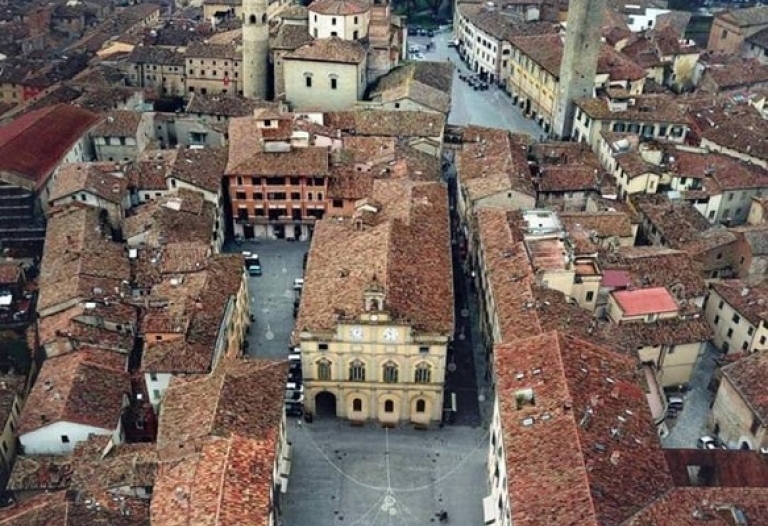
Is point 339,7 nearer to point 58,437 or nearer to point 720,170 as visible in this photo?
point 720,170

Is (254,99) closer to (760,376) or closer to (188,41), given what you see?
(188,41)

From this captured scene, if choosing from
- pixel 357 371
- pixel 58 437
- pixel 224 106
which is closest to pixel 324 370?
pixel 357 371

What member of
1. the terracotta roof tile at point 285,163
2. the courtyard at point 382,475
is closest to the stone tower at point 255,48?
the terracotta roof tile at point 285,163

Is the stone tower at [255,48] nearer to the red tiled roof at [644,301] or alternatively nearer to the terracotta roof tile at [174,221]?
the terracotta roof tile at [174,221]

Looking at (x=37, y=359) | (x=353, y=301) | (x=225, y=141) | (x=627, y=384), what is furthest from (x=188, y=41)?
(x=627, y=384)

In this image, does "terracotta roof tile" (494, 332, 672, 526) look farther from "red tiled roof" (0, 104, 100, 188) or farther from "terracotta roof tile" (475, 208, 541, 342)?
"red tiled roof" (0, 104, 100, 188)
